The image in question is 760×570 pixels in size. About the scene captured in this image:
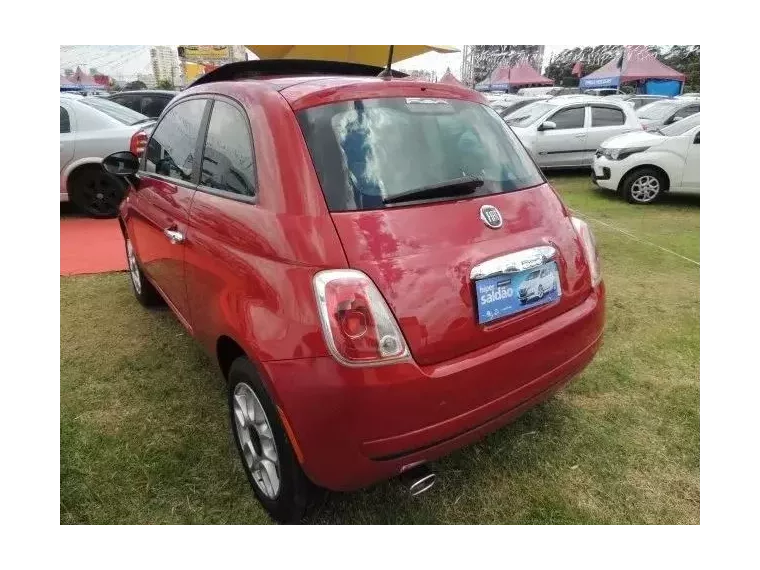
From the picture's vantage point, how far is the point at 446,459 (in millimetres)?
2334

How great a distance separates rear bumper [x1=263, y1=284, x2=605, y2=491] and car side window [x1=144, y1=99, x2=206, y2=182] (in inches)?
54.7

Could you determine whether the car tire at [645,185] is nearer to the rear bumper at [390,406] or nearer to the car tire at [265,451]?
the rear bumper at [390,406]

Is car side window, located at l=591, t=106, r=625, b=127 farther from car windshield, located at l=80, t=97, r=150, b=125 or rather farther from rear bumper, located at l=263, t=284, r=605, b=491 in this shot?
rear bumper, located at l=263, t=284, r=605, b=491

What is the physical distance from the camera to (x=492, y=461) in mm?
2312

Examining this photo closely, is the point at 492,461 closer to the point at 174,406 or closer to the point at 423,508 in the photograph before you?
the point at 423,508

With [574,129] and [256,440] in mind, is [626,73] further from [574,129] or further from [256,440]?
[256,440]

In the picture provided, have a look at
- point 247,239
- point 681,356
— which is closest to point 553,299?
point 247,239

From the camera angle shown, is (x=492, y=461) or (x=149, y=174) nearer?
(x=492, y=461)

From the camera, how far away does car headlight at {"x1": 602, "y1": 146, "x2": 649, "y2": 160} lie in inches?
303

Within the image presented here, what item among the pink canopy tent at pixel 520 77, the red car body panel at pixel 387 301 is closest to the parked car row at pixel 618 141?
the red car body panel at pixel 387 301

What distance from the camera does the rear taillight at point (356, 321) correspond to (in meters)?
1.56

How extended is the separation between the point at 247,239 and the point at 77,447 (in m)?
1.50

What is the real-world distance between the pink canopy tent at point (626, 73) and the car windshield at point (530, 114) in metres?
16.0

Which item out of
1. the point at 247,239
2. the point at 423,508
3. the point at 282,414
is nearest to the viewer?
the point at 282,414
